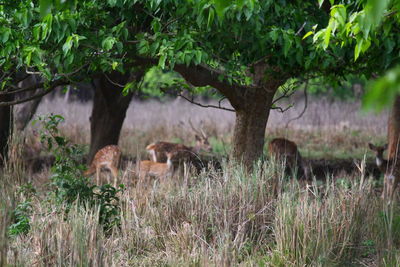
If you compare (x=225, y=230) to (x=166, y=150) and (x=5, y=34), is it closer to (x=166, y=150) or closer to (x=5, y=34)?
(x=5, y=34)

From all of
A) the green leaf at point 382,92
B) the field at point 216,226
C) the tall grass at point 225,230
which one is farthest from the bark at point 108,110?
the green leaf at point 382,92

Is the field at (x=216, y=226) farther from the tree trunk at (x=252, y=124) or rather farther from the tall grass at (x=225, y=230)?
the tree trunk at (x=252, y=124)

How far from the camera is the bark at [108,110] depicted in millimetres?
10297

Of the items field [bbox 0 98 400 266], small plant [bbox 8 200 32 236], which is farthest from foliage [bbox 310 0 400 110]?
small plant [bbox 8 200 32 236]

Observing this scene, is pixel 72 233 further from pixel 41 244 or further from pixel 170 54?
pixel 170 54

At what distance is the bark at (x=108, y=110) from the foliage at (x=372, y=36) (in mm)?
4788

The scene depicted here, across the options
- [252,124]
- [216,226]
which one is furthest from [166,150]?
[216,226]

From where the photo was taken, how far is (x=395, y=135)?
32.6 feet

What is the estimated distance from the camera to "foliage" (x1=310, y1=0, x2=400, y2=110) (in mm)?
1155

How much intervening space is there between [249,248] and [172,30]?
218 centimetres

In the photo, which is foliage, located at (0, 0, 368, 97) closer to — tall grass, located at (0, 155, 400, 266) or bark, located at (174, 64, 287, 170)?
bark, located at (174, 64, 287, 170)

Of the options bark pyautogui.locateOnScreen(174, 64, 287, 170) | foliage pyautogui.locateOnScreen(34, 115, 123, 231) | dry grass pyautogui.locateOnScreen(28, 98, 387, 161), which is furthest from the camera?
dry grass pyautogui.locateOnScreen(28, 98, 387, 161)

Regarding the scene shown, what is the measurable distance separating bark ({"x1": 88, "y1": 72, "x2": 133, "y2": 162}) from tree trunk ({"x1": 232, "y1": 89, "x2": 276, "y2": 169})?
3.54 m

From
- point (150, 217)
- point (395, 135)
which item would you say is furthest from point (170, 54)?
point (395, 135)
